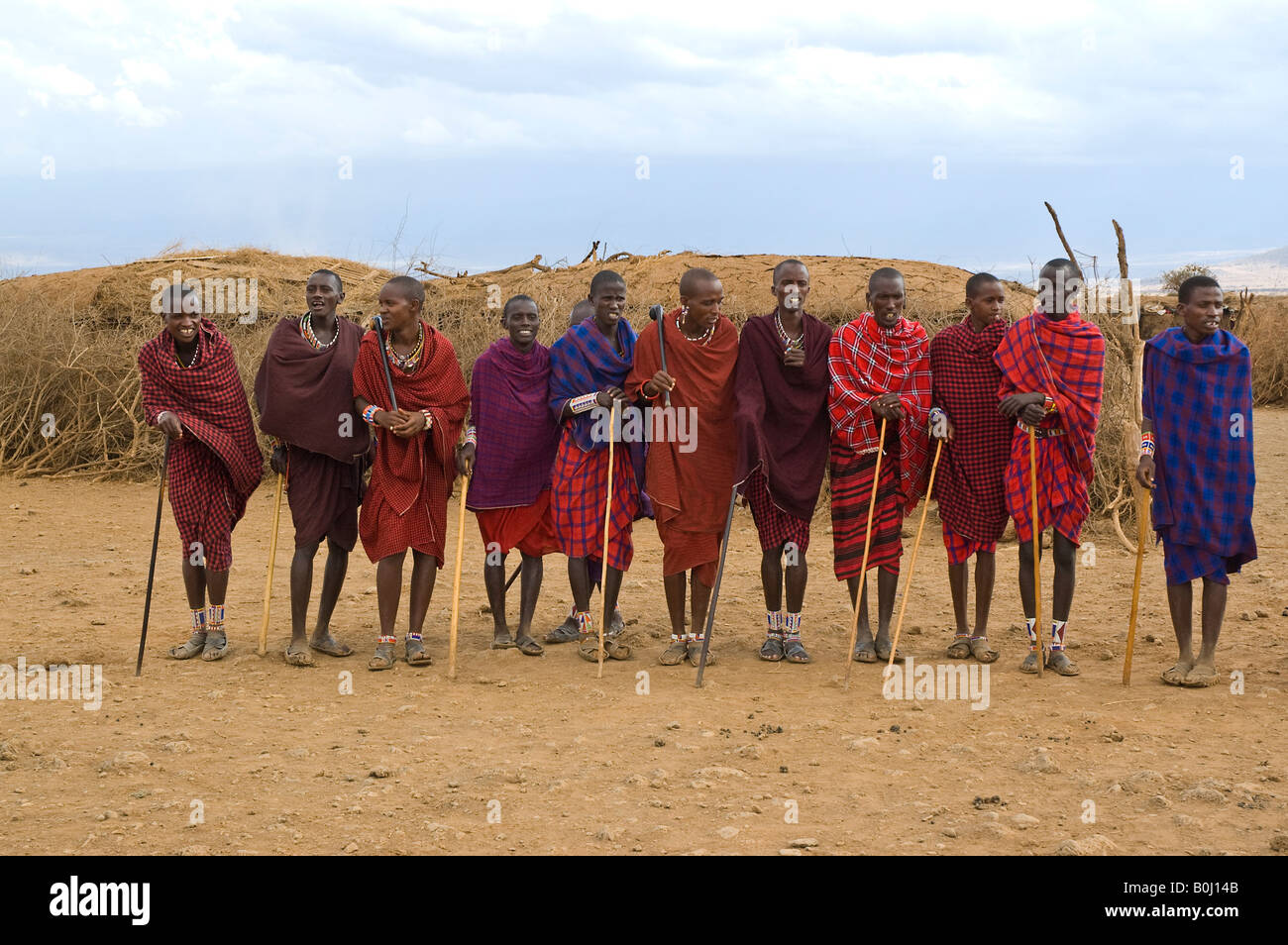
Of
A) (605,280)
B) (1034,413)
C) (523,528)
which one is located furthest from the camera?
(523,528)

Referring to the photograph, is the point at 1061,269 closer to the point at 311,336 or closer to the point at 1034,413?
the point at 1034,413

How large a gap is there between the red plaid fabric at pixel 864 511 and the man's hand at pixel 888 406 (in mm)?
314

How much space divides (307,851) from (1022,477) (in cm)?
389

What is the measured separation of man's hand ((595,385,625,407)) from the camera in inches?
251

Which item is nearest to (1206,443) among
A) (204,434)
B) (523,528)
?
(523,528)

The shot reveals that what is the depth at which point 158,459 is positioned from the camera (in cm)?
1284

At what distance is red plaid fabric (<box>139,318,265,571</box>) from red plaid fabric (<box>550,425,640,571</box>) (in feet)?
5.29

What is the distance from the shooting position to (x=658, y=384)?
6207 mm

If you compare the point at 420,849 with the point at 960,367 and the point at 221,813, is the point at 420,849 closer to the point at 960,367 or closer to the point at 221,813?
the point at 221,813

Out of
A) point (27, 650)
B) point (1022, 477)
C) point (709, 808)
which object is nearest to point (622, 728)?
point (709, 808)

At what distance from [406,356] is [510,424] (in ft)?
2.21

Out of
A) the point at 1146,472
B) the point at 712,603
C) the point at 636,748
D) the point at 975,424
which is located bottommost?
the point at 636,748

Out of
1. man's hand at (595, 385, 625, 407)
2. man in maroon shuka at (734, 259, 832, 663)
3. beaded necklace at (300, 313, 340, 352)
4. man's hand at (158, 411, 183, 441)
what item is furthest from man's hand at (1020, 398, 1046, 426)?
man's hand at (158, 411, 183, 441)

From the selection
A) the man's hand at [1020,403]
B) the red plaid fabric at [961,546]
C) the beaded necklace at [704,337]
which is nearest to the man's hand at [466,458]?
the beaded necklace at [704,337]
